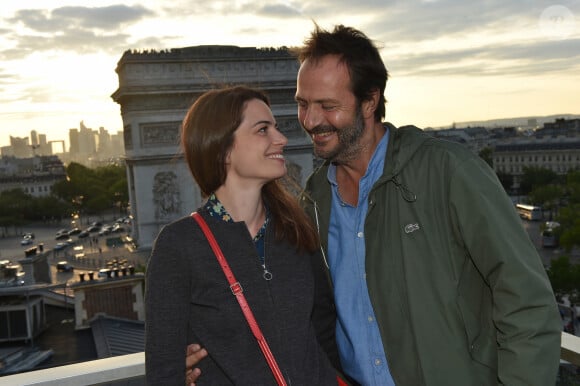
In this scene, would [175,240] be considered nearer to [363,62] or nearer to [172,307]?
[172,307]

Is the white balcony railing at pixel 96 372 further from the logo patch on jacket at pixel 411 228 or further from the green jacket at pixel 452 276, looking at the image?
the logo patch on jacket at pixel 411 228

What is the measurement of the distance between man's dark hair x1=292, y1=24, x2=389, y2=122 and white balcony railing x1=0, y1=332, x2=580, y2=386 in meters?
1.28

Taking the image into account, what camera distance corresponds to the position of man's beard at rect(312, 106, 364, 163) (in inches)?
89.9

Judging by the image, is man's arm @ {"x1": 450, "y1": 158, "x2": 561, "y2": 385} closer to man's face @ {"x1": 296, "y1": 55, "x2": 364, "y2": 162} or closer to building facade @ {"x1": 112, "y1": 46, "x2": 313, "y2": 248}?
man's face @ {"x1": 296, "y1": 55, "x2": 364, "y2": 162}

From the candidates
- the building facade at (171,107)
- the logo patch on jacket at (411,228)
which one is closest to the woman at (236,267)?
the logo patch on jacket at (411,228)

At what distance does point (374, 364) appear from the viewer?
7.19 feet

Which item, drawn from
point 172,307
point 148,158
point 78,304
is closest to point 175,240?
point 172,307

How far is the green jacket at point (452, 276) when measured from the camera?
1815 mm

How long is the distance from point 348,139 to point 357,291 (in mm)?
501

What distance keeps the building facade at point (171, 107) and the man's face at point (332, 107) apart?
1661cm

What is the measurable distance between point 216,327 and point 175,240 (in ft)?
0.92

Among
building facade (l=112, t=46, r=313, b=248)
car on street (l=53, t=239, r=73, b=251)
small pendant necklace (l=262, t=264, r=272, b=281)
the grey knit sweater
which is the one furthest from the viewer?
car on street (l=53, t=239, r=73, b=251)

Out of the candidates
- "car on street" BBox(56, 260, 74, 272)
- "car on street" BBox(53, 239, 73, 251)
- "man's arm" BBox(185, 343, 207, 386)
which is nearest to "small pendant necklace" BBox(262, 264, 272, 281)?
"man's arm" BBox(185, 343, 207, 386)

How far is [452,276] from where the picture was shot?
2008 millimetres
